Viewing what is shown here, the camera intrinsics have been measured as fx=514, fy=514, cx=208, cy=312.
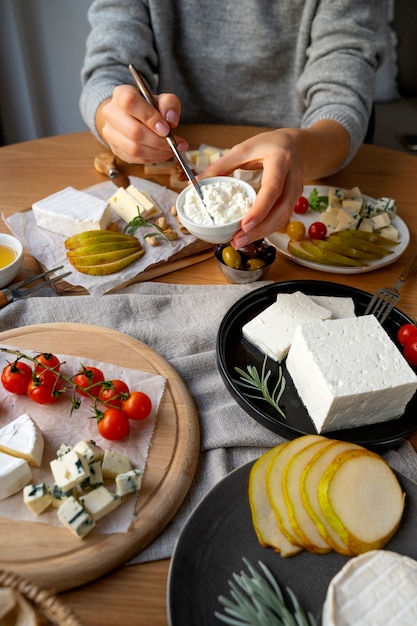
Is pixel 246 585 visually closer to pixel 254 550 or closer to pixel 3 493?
pixel 254 550

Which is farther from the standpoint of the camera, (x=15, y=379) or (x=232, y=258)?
(x=232, y=258)

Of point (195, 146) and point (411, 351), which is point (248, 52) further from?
point (411, 351)

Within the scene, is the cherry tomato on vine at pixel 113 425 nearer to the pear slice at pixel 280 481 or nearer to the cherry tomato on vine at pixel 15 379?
the cherry tomato on vine at pixel 15 379

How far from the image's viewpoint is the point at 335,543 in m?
0.99

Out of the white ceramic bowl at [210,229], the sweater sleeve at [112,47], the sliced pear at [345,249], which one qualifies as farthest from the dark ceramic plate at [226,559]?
the sweater sleeve at [112,47]

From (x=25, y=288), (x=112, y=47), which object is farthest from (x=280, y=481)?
(x=112, y=47)

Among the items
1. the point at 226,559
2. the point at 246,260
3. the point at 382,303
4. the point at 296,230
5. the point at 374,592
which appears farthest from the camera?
the point at 296,230

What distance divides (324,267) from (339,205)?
0.34 m

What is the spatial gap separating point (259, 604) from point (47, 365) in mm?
740

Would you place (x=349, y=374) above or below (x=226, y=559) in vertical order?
above

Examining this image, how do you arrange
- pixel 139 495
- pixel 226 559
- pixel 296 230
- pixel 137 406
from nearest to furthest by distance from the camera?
1. pixel 226 559
2. pixel 139 495
3. pixel 137 406
4. pixel 296 230

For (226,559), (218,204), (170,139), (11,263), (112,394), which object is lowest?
(226,559)

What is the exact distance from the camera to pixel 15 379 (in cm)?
124

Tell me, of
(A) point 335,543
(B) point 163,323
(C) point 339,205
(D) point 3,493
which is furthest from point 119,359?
(C) point 339,205
